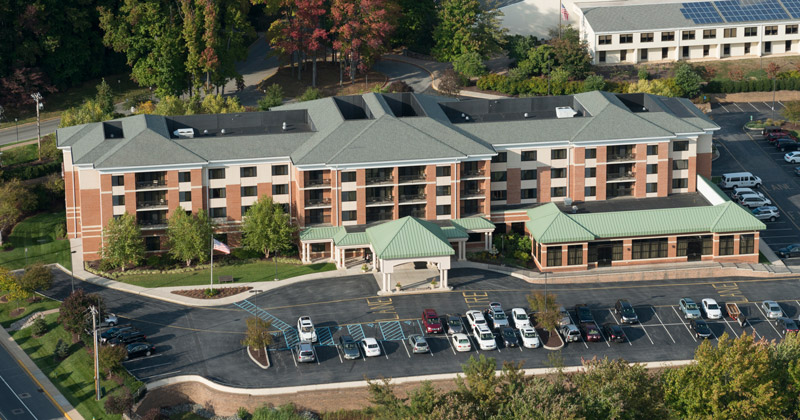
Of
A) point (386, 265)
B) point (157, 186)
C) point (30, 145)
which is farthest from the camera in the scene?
point (30, 145)

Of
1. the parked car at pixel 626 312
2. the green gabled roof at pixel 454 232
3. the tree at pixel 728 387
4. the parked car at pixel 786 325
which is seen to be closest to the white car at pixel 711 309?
the parked car at pixel 786 325

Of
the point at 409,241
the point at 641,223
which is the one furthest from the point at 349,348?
the point at 641,223

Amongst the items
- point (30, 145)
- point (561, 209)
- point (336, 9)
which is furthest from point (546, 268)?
point (30, 145)

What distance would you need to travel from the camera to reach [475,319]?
138375 mm

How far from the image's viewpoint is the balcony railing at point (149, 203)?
15612cm

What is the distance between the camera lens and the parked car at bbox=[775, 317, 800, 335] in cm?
14000

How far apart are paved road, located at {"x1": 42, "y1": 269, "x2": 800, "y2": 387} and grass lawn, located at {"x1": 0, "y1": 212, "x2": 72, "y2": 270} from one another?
649 centimetres

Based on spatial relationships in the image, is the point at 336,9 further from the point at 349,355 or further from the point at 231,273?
the point at 349,355

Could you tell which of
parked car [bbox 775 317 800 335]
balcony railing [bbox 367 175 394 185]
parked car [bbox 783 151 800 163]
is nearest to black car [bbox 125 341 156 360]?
balcony railing [bbox 367 175 394 185]

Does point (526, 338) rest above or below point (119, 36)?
below

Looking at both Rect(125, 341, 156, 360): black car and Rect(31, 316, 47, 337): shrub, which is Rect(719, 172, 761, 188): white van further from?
Rect(31, 316, 47, 337): shrub

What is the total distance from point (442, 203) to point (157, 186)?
33404mm

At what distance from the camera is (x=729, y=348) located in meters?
123

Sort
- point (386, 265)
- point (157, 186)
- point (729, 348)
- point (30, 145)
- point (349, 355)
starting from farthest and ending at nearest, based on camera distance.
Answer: point (30, 145) < point (157, 186) < point (386, 265) < point (349, 355) < point (729, 348)
